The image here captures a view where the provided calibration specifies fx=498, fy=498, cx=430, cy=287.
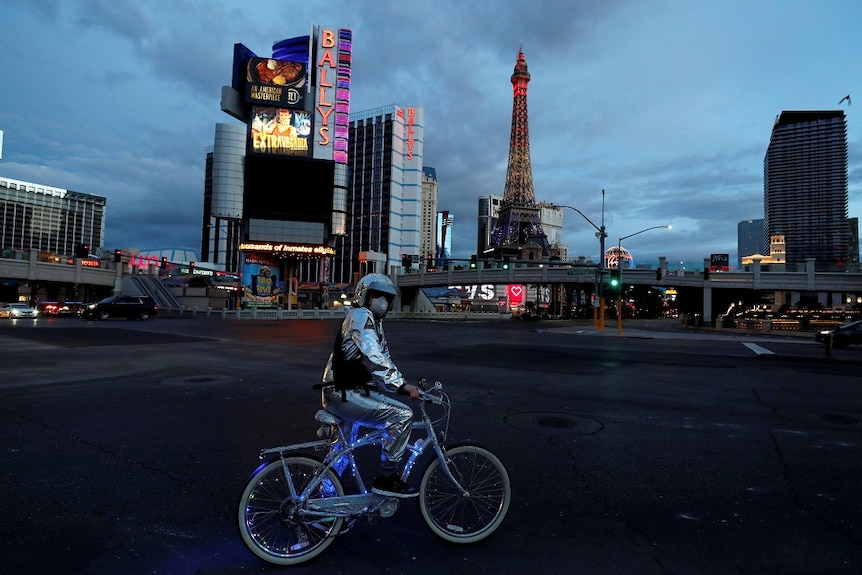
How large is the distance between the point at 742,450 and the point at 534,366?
313 inches

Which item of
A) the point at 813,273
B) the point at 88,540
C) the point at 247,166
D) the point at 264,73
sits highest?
the point at 264,73

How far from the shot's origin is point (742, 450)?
19.7 feet

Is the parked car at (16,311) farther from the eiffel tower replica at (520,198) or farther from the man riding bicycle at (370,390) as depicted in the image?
the eiffel tower replica at (520,198)

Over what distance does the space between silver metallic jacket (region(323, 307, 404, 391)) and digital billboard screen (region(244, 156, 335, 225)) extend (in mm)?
82503

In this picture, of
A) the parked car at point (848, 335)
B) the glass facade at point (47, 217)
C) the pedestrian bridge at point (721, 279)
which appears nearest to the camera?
the parked car at point (848, 335)

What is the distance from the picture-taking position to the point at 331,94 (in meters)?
89.9

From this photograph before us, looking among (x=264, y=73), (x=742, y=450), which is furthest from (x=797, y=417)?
(x=264, y=73)

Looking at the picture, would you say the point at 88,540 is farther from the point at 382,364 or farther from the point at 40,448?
the point at 40,448

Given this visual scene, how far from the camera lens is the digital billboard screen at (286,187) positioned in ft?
266

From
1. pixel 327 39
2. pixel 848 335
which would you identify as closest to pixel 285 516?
pixel 848 335

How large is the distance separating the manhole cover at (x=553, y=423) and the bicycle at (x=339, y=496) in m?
3.18

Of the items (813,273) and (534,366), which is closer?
(534,366)

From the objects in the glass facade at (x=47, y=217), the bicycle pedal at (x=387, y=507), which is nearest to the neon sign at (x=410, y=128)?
the glass facade at (x=47, y=217)

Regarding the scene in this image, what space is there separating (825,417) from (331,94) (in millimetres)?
93209
